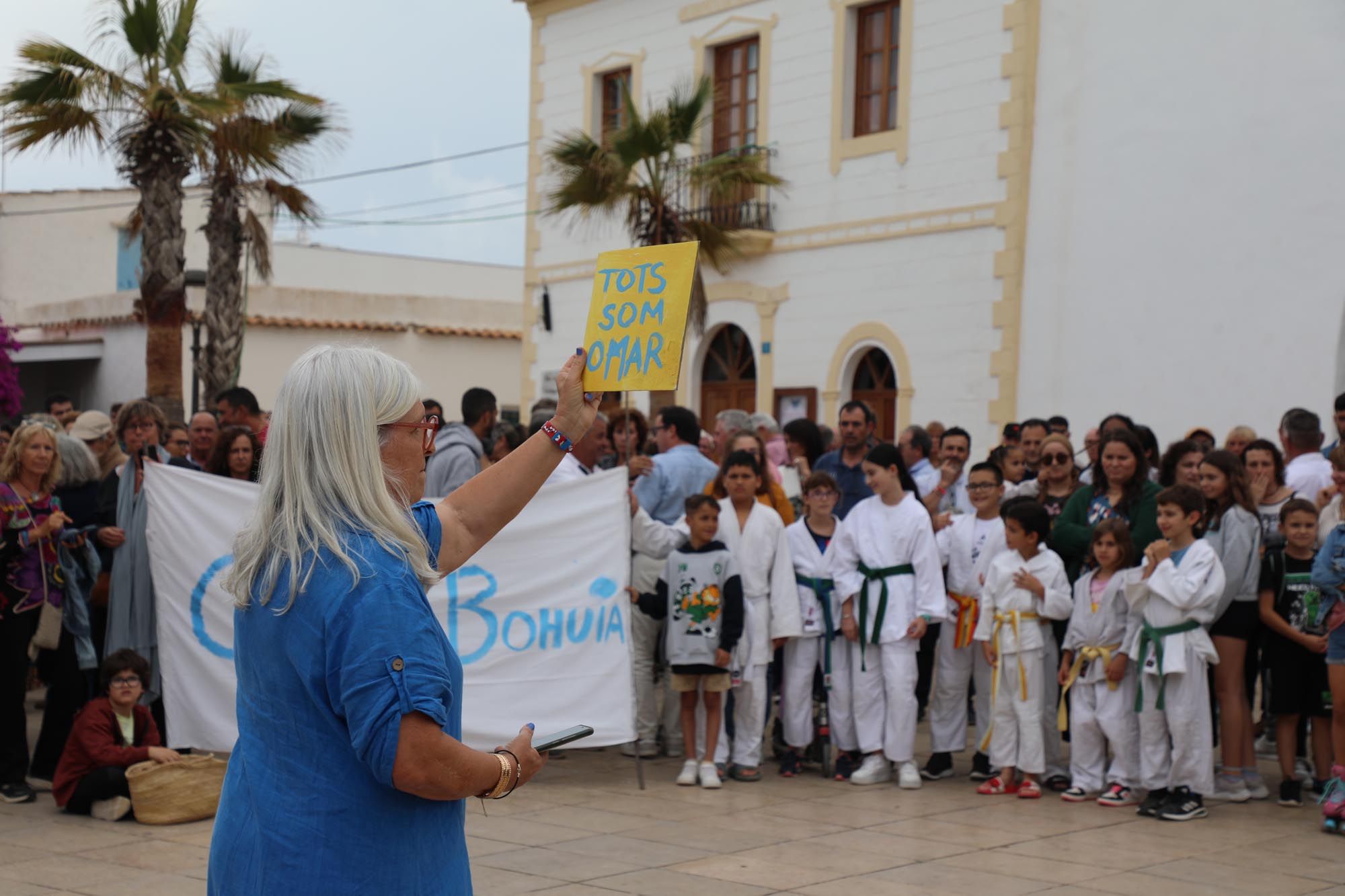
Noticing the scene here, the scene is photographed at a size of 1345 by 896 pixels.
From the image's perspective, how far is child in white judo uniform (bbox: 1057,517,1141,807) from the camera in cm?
809

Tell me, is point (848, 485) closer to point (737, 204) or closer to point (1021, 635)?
point (1021, 635)

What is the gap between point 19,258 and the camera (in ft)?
109

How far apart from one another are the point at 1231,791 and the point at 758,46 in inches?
555

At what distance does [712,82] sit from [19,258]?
19879 millimetres

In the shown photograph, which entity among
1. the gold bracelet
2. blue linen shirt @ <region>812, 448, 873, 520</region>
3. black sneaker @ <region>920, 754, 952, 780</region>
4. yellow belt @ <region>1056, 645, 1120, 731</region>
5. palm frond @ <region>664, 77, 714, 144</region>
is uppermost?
palm frond @ <region>664, 77, 714, 144</region>

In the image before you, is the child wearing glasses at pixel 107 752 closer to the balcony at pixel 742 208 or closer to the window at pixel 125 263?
the balcony at pixel 742 208

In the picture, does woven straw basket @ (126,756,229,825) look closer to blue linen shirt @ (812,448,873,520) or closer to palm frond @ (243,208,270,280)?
blue linen shirt @ (812,448,873,520)

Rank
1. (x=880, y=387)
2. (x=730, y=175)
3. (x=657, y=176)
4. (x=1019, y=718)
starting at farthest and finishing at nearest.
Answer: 1. (x=880, y=387)
2. (x=730, y=175)
3. (x=657, y=176)
4. (x=1019, y=718)

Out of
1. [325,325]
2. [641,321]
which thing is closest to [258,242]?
[325,325]

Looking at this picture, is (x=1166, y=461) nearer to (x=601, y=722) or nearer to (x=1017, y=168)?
(x=601, y=722)

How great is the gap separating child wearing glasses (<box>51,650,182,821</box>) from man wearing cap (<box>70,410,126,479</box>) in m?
2.61

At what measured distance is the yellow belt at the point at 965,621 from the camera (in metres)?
8.90

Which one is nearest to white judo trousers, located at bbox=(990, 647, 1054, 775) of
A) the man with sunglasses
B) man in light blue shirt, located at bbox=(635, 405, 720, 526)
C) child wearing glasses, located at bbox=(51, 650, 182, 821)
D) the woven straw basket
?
man in light blue shirt, located at bbox=(635, 405, 720, 526)

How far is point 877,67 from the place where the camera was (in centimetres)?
1872
